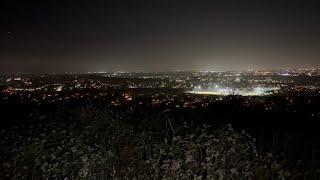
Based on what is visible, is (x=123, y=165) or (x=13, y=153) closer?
(x=123, y=165)

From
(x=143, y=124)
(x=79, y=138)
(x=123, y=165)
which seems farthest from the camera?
(x=143, y=124)

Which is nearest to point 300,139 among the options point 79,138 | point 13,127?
point 79,138

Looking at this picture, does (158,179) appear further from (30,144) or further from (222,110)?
(222,110)

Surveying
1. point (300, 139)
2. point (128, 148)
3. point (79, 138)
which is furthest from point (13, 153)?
point (300, 139)

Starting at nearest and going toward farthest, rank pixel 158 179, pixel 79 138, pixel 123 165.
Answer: pixel 158 179
pixel 123 165
pixel 79 138

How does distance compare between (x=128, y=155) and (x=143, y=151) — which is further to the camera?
(x=143, y=151)

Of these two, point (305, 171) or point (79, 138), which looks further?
point (79, 138)

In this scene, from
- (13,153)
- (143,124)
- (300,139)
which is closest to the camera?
(13,153)

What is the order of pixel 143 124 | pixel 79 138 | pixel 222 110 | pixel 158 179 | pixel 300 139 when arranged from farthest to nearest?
pixel 222 110
pixel 143 124
pixel 300 139
pixel 79 138
pixel 158 179

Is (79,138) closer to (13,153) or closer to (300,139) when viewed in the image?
(13,153)
